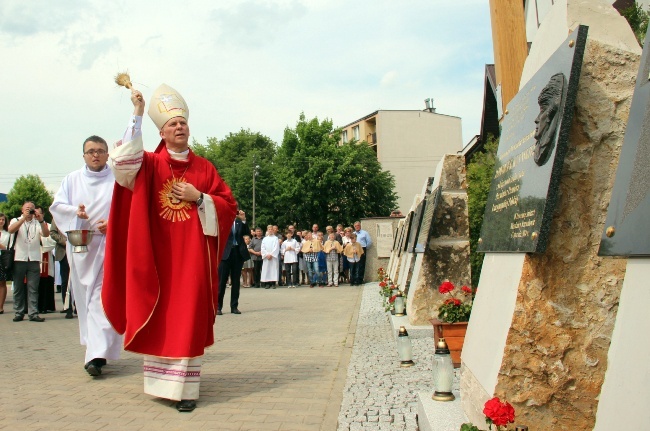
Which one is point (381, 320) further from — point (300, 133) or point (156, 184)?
point (300, 133)

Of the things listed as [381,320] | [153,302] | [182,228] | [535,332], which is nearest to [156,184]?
[182,228]

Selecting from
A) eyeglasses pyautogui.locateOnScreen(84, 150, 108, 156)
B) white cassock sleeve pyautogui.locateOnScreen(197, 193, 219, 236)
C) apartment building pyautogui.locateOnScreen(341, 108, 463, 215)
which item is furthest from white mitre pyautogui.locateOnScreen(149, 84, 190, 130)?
apartment building pyautogui.locateOnScreen(341, 108, 463, 215)

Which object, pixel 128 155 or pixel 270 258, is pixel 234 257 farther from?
pixel 270 258

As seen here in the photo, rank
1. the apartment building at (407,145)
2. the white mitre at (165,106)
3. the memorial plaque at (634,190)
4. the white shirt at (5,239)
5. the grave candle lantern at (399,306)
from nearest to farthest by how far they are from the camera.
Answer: the memorial plaque at (634,190), the white mitre at (165,106), the grave candle lantern at (399,306), the white shirt at (5,239), the apartment building at (407,145)

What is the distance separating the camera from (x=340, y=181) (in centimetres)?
4612

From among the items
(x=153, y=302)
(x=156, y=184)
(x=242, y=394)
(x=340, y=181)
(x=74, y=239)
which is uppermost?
(x=340, y=181)

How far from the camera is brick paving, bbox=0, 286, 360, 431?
4.36 metres

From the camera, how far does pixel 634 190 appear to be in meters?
2.02

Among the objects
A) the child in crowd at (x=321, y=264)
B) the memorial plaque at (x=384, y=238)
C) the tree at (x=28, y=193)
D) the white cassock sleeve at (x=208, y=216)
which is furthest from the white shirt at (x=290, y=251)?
the tree at (x=28, y=193)

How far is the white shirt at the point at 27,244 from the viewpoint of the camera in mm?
11656

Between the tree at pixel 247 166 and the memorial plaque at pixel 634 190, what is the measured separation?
45.6 meters

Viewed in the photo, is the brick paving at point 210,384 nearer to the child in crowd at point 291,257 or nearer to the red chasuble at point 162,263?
the red chasuble at point 162,263

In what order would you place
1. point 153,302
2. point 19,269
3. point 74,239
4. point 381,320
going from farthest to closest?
point 19,269 < point 381,320 < point 74,239 < point 153,302

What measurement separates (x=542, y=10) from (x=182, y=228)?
1256 cm
